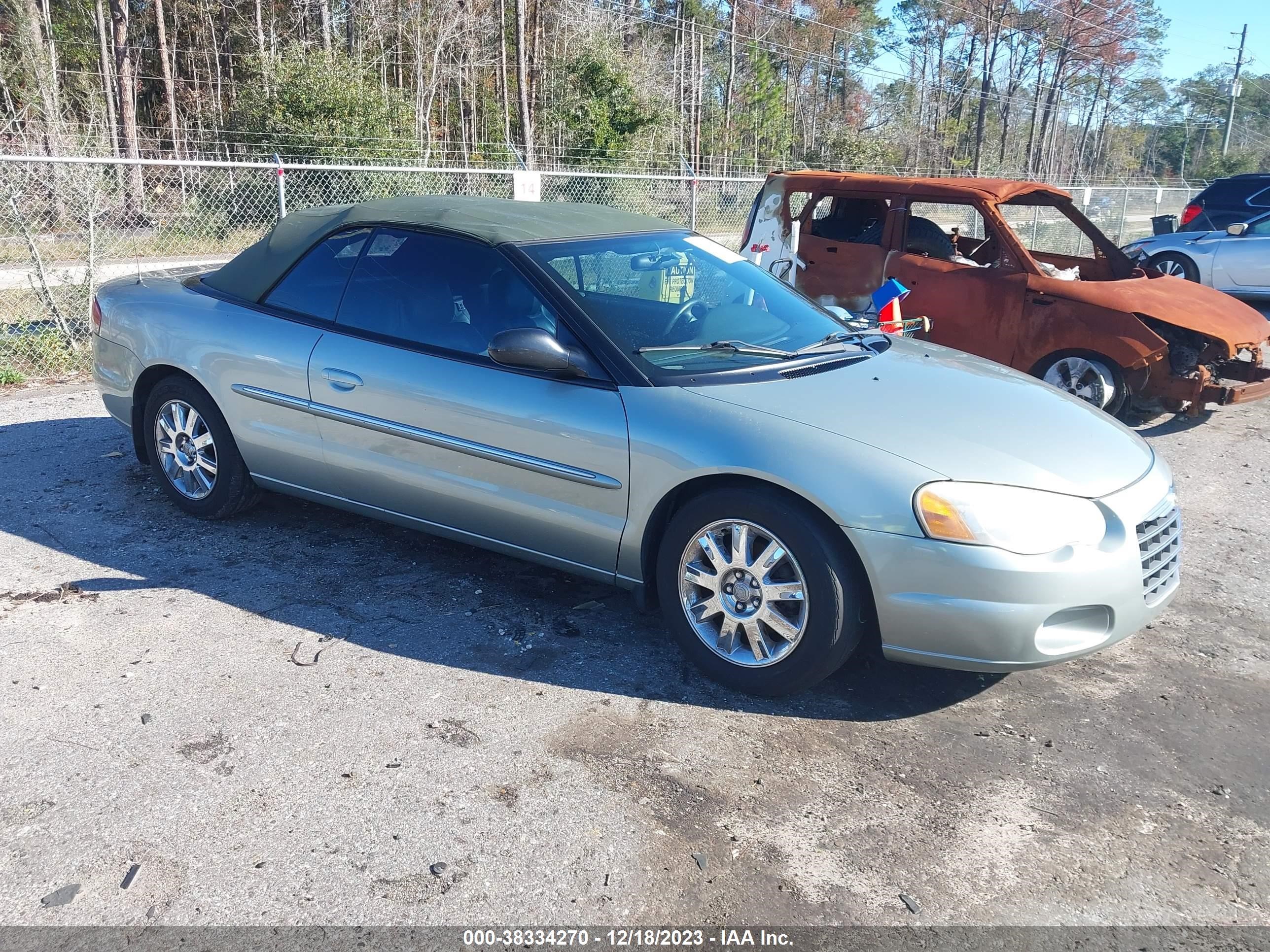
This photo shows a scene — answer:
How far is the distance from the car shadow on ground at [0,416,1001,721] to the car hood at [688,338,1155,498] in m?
0.76

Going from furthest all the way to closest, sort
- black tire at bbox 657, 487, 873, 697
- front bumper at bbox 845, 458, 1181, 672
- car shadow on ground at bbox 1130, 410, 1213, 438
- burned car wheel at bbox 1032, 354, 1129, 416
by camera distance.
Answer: car shadow on ground at bbox 1130, 410, 1213, 438 < burned car wheel at bbox 1032, 354, 1129, 416 < black tire at bbox 657, 487, 873, 697 < front bumper at bbox 845, 458, 1181, 672

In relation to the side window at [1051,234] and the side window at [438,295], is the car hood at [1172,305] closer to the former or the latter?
the side window at [438,295]

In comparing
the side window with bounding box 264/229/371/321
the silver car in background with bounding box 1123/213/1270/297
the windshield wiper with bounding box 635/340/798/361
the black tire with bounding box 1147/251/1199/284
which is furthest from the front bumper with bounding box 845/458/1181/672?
the black tire with bounding box 1147/251/1199/284

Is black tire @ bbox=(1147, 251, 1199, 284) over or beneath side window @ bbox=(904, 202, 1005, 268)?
beneath

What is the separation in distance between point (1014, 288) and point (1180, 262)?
25.3 ft

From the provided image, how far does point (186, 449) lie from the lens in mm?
4980

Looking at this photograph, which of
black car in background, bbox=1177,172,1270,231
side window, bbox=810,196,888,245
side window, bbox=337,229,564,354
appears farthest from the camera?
black car in background, bbox=1177,172,1270,231

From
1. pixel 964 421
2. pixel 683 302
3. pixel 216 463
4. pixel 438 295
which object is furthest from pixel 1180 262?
pixel 216 463

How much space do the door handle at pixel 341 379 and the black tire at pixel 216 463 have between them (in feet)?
2.46

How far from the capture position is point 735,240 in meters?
16.7

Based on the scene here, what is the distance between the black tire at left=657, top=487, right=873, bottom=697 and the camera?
3.28 metres

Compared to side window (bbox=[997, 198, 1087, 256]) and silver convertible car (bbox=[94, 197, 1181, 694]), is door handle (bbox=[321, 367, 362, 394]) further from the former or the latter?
side window (bbox=[997, 198, 1087, 256])

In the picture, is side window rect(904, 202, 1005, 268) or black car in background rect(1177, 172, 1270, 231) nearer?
side window rect(904, 202, 1005, 268)

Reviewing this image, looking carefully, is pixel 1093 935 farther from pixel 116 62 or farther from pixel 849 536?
pixel 116 62
